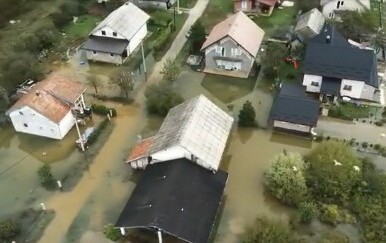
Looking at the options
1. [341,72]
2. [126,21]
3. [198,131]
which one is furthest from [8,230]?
[341,72]

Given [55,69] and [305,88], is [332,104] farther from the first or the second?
[55,69]

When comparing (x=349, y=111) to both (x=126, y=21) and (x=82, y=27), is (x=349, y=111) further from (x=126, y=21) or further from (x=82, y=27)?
(x=82, y=27)

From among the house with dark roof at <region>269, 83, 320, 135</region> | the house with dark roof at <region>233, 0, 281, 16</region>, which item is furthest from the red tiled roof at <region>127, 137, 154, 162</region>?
the house with dark roof at <region>233, 0, 281, 16</region>

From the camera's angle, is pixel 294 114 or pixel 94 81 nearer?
pixel 294 114

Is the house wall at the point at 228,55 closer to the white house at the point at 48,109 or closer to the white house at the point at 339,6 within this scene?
the white house at the point at 48,109

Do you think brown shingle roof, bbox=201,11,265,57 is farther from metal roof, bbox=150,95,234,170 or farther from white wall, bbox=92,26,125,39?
metal roof, bbox=150,95,234,170

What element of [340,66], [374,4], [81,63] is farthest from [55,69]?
[374,4]
